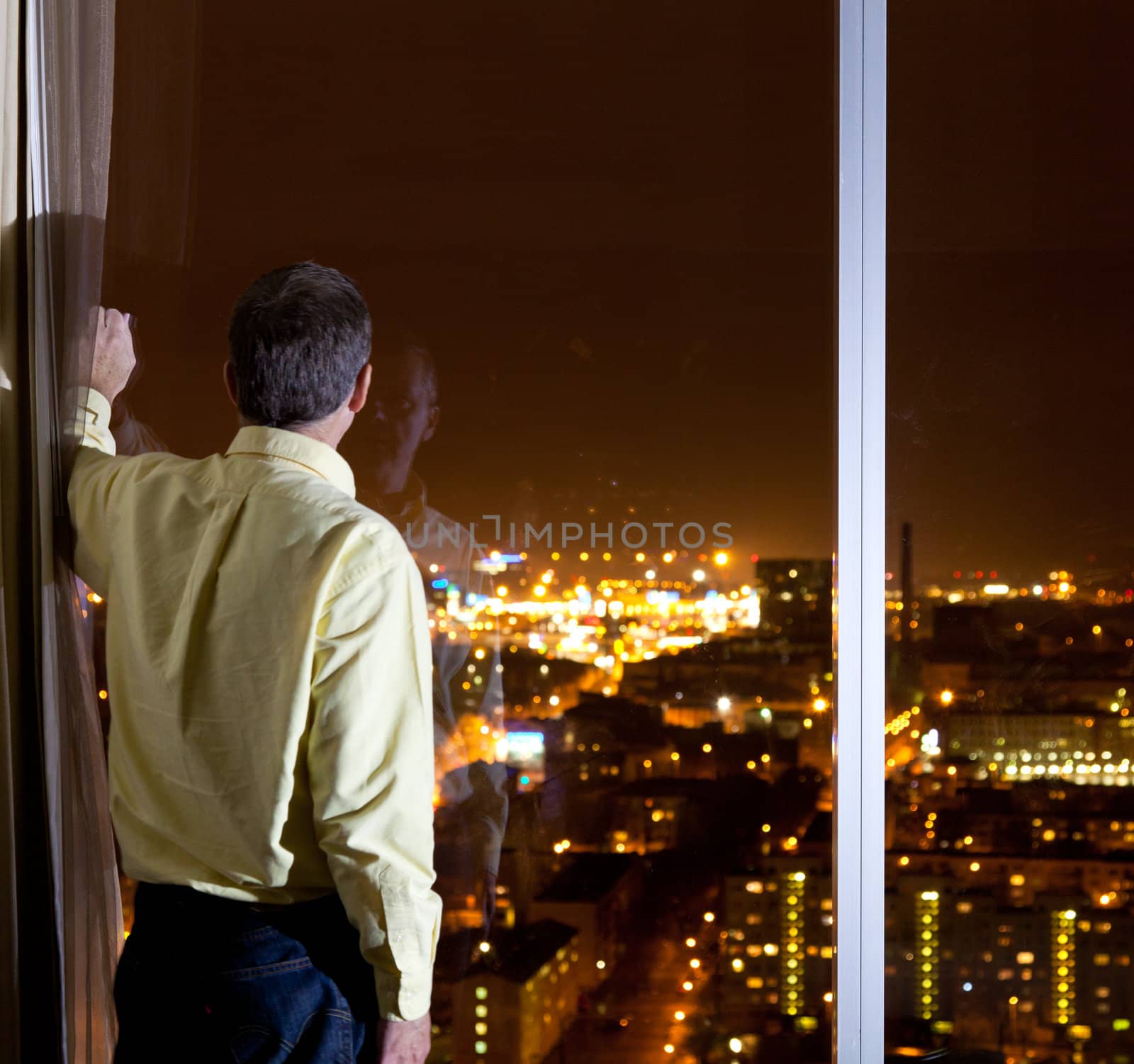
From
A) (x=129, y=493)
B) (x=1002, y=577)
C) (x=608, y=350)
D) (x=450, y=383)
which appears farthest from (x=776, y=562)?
(x=129, y=493)

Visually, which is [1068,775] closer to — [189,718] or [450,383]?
[450,383]

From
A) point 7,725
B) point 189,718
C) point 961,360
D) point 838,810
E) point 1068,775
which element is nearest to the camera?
point 189,718

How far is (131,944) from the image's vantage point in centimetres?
102

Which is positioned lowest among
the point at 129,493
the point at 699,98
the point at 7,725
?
the point at 7,725

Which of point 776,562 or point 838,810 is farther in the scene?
point 776,562

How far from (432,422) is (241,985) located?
5.22 feet

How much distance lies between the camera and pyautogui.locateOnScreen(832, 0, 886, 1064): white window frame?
4.80 feet

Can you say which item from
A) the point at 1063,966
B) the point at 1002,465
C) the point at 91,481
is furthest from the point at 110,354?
the point at 1063,966

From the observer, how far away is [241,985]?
37.4 inches

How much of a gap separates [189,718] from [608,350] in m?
1.62

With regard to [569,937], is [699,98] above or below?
above

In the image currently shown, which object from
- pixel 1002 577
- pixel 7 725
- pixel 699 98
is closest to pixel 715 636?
pixel 1002 577

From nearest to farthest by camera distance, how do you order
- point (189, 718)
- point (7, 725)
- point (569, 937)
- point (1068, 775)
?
point (189, 718) → point (7, 725) → point (1068, 775) → point (569, 937)

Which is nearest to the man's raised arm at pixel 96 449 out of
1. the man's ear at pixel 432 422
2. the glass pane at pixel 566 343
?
the glass pane at pixel 566 343
